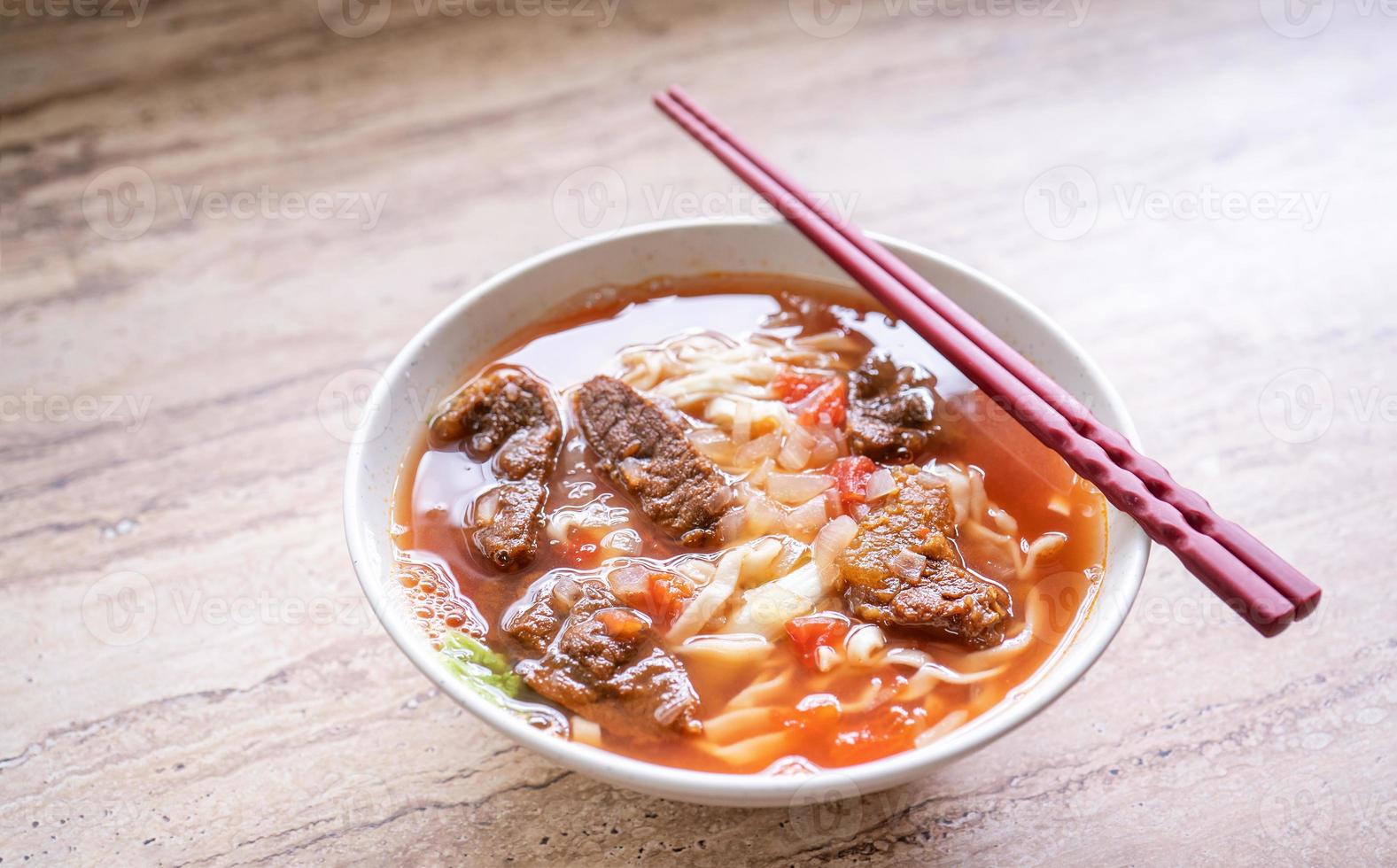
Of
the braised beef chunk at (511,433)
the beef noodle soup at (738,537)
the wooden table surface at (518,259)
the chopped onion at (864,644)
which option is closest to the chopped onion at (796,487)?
the beef noodle soup at (738,537)

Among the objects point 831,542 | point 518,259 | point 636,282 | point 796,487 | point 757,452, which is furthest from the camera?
point 518,259

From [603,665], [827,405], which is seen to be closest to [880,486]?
[827,405]

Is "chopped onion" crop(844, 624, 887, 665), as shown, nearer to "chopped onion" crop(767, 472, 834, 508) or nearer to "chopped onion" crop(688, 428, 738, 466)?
"chopped onion" crop(767, 472, 834, 508)

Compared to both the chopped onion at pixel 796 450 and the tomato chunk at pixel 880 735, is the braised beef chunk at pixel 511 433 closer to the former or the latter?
the chopped onion at pixel 796 450

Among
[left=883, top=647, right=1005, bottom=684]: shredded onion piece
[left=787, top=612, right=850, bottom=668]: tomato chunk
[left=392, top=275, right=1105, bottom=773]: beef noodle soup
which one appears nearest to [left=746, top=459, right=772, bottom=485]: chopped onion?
[left=392, top=275, right=1105, bottom=773]: beef noodle soup

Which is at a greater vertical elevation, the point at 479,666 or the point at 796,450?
the point at 796,450

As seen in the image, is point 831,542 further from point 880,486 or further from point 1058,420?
point 1058,420
